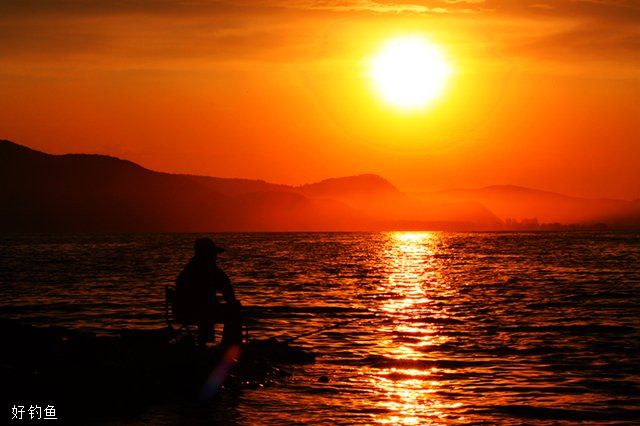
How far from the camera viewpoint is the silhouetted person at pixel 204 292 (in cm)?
2108

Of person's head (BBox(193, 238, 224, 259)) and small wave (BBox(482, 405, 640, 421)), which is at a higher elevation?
person's head (BBox(193, 238, 224, 259))

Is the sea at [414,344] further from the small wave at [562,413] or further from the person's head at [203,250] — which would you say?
the person's head at [203,250]

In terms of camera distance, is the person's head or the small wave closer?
the small wave

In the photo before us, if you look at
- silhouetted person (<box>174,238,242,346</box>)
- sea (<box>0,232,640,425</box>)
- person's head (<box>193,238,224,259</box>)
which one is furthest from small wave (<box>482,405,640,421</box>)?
person's head (<box>193,238,224,259</box>)

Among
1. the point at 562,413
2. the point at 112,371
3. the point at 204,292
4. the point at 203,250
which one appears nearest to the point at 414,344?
the point at 204,292

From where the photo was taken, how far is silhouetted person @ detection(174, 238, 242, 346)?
21078 millimetres

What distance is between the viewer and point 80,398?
17984 mm

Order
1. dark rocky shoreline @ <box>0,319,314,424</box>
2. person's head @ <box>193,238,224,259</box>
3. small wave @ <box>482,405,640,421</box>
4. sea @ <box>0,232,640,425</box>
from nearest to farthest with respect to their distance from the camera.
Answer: dark rocky shoreline @ <box>0,319,314,424</box>
small wave @ <box>482,405,640,421</box>
sea @ <box>0,232,640,425</box>
person's head @ <box>193,238,224,259</box>

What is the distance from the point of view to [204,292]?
21109mm

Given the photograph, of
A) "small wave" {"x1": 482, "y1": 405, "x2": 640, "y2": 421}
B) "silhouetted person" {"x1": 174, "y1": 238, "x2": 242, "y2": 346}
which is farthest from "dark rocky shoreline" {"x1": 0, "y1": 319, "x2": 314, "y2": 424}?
"small wave" {"x1": 482, "y1": 405, "x2": 640, "y2": 421}

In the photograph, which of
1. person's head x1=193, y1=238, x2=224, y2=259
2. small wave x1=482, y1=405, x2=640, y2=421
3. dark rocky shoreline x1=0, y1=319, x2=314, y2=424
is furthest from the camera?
person's head x1=193, y1=238, x2=224, y2=259

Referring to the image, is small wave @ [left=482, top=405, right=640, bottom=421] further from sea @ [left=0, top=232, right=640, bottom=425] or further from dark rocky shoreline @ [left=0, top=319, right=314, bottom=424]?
dark rocky shoreline @ [left=0, top=319, right=314, bottom=424]

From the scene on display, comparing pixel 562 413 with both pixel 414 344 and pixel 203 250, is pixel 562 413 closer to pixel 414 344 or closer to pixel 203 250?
pixel 203 250

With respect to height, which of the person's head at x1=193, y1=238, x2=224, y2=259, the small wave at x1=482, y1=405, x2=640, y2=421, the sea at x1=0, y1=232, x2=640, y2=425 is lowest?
the small wave at x1=482, y1=405, x2=640, y2=421
